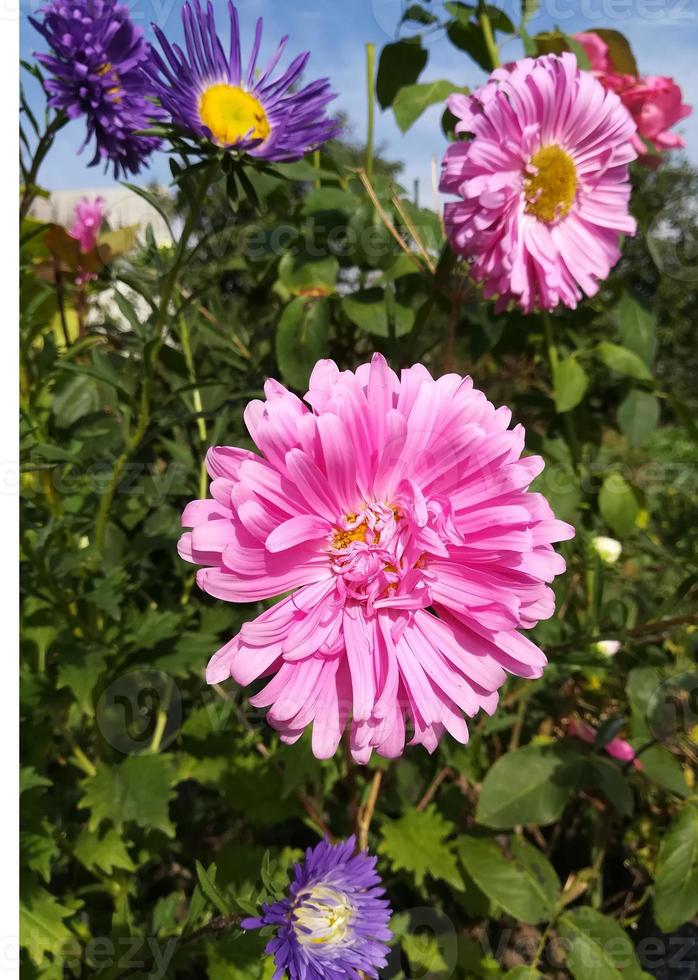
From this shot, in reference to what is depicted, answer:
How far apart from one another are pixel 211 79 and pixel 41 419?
1.11 feet

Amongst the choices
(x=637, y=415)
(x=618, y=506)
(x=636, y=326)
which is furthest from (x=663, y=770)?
(x=636, y=326)

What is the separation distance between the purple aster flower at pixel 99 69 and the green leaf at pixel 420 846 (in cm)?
74

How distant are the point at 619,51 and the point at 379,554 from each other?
2.52 feet

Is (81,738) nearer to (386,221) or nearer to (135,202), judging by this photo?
(386,221)

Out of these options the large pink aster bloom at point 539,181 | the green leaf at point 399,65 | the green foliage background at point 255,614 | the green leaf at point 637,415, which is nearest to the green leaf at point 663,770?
the green foliage background at point 255,614

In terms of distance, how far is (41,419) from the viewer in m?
0.68

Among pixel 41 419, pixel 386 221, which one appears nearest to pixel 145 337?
pixel 41 419

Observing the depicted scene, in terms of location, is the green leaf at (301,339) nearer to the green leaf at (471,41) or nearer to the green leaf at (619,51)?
the green leaf at (471,41)

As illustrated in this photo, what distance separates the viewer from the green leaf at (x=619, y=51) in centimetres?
83

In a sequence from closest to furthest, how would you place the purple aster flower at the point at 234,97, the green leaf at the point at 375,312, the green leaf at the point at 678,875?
the purple aster flower at the point at 234,97, the green leaf at the point at 678,875, the green leaf at the point at 375,312

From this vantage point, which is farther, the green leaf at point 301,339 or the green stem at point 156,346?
the green leaf at point 301,339

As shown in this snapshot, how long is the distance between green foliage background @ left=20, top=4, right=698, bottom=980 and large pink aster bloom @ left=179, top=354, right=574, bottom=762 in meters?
0.23

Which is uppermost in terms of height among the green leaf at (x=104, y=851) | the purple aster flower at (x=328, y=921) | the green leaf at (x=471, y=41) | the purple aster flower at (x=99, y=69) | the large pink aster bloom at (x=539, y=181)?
the green leaf at (x=471, y=41)
